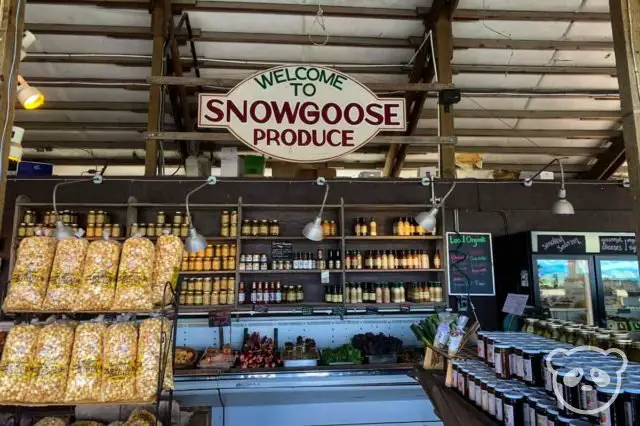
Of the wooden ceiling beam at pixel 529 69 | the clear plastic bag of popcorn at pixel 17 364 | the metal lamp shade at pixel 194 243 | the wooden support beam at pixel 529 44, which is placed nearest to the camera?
the clear plastic bag of popcorn at pixel 17 364

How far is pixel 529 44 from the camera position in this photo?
517 cm

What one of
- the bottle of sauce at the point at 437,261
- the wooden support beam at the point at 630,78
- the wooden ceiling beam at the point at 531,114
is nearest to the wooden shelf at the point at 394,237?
the bottle of sauce at the point at 437,261

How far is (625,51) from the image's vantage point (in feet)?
6.23

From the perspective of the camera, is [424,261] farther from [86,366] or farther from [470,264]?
[86,366]

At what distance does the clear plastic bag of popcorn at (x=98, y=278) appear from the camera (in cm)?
169

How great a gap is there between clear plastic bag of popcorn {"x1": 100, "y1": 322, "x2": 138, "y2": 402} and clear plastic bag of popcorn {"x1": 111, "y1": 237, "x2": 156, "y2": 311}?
0.39ft

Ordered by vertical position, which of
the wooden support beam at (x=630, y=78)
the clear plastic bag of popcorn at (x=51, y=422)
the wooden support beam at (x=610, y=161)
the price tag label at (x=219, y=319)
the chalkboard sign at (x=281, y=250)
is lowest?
the clear plastic bag of popcorn at (x=51, y=422)

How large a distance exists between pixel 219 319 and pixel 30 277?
8.07 feet

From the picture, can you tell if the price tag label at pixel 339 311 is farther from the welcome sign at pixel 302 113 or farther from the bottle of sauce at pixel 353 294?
the welcome sign at pixel 302 113

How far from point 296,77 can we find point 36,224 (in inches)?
130

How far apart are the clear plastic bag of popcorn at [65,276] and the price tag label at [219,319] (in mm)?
2380

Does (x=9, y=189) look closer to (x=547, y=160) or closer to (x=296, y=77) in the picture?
(x=296, y=77)

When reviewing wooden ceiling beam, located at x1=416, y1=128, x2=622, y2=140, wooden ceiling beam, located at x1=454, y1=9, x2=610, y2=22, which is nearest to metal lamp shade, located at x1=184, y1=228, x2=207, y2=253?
wooden ceiling beam, located at x1=454, y1=9, x2=610, y2=22

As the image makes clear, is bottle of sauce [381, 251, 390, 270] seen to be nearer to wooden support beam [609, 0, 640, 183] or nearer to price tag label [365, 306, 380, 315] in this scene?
price tag label [365, 306, 380, 315]
